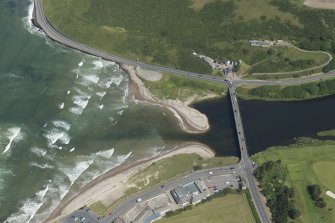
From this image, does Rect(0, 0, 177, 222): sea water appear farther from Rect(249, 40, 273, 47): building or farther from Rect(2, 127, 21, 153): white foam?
Rect(249, 40, 273, 47): building

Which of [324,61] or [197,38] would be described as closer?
[324,61]

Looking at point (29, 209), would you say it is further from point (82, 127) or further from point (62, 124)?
point (82, 127)

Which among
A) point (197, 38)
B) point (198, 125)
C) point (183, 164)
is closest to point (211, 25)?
point (197, 38)

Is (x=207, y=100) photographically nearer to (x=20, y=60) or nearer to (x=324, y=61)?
(x=324, y=61)

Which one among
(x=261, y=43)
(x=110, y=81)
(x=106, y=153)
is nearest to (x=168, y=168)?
(x=106, y=153)

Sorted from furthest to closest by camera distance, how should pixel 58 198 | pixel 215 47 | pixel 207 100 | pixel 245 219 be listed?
1. pixel 215 47
2. pixel 207 100
3. pixel 58 198
4. pixel 245 219

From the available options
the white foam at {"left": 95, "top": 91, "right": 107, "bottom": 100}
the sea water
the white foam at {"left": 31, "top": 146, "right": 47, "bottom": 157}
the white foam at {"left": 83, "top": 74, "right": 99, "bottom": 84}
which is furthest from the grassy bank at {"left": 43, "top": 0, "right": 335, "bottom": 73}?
the white foam at {"left": 31, "top": 146, "right": 47, "bottom": 157}
